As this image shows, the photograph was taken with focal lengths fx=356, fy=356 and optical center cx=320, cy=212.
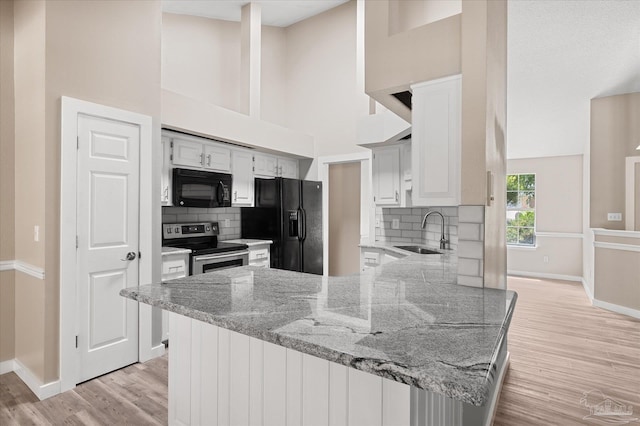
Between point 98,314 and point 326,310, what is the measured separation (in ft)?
7.44

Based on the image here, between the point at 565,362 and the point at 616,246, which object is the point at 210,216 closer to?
the point at 565,362

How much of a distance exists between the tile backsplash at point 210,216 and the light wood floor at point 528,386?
1.66 m

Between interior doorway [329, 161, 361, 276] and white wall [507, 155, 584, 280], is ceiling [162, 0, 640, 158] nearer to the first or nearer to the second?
white wall [507, 155, 584, 280]

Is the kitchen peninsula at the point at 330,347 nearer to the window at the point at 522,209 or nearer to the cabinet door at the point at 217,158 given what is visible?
the cabinet door at the point at 217,158

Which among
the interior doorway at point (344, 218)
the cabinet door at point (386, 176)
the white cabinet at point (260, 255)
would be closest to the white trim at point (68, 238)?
the white cabinet at point (260, 255)

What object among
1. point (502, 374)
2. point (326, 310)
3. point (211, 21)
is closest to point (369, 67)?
point (326, 310)

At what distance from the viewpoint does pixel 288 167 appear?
5410mm

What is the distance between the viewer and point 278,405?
4.30ft

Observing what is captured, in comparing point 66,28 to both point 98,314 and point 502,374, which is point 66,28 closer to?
point 98,314

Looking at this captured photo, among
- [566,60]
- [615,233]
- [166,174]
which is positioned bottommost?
[615,233]

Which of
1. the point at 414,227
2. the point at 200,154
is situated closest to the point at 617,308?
the point at 414,227

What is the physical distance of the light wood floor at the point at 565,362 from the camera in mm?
2375

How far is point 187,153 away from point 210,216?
975 millimetres

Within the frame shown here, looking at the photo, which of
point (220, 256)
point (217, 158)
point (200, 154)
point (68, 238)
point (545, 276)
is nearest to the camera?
point (68, 238)
